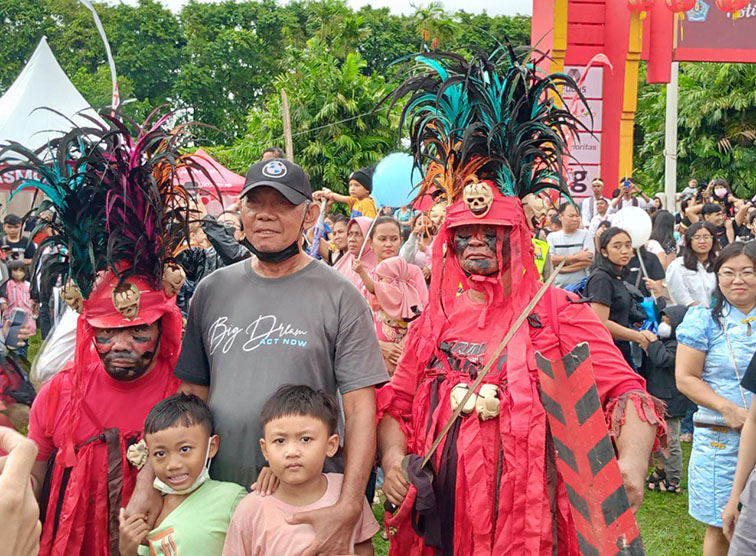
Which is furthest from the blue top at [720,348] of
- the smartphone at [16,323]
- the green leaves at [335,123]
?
the green leaves at [335,123]

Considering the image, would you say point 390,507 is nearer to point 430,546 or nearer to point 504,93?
point 430,546

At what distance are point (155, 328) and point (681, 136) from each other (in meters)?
31.3

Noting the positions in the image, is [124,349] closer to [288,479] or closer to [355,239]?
[288,479]

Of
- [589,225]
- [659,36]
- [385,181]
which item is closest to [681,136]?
[659,36]

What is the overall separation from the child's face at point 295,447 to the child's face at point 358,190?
238 inches

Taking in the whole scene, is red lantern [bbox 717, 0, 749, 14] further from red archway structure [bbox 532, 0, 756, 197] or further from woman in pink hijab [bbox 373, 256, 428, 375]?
woman in pink hijab [bbox 373, 256, 428, 375]

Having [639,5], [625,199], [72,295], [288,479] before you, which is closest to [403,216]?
[72,295]

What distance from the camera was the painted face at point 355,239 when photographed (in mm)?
6688

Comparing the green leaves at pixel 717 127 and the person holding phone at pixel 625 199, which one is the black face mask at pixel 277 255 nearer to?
the person holding phone at pixel 625 199

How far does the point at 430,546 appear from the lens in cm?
295

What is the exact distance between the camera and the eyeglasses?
4212 mm

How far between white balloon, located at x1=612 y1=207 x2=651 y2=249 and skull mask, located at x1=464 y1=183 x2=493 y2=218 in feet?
14.9

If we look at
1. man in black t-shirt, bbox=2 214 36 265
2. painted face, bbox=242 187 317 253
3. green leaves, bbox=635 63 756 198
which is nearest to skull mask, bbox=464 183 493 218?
painted face, bbox=242 187 317 253

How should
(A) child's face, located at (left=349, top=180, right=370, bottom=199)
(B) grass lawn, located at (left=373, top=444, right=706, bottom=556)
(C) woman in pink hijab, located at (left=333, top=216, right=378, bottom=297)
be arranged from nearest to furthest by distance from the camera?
(B) grass lawn, located at (left=373, top=444, right=706, bottom=556) → (C) woman in pink hijab, located at (left=333, top=216, right=378, bottom=297) → (A) child's face, located at (left=349, top=180, right=370, bottom=199)
